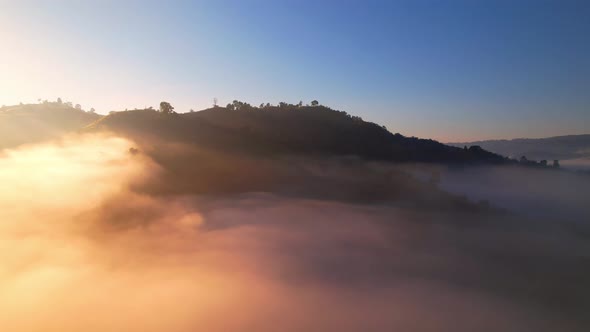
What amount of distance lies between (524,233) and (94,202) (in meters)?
157

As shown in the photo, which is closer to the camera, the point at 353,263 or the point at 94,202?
the point at 353,263

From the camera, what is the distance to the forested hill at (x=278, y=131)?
4555 inches

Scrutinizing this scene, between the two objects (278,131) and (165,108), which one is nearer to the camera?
(165,108)

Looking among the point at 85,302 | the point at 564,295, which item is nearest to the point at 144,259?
the point at 85,302

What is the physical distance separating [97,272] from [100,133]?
56.5m

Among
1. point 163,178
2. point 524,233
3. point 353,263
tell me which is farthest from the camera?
point 524,233

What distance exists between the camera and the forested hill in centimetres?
11569

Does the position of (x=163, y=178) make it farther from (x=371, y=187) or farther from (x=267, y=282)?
(x=371, y=187)

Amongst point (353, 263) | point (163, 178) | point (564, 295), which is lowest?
point (564, 295)

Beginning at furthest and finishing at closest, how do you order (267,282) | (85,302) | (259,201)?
(259,201) → (267,282) → (85,302)

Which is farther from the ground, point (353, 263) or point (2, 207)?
point (2, 207)

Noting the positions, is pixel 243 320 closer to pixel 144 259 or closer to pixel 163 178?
pixel 144 259

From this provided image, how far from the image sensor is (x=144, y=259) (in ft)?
289

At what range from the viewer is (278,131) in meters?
147
